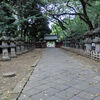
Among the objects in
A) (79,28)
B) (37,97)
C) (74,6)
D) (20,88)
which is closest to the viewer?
(37,97)

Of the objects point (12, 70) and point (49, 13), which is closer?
point (12, 70)

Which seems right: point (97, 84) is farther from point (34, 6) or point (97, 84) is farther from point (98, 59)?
point (34, 6)

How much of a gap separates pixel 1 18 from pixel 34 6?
7.05 metres

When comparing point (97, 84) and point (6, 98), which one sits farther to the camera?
point (97, 84)

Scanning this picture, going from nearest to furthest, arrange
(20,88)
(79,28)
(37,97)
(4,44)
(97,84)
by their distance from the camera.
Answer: (37,97) < (20,88) < (97,84) < (4,44) < (79,28)

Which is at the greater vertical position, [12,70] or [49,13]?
[49,13]

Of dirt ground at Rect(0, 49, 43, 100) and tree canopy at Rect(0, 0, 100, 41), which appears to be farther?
tree canopy at Rect(0, 0, 100, 41)

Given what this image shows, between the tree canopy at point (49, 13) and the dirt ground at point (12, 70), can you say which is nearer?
the dirt ground at point (12, 70)

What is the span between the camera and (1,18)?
10203mm

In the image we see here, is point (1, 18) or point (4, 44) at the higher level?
point (1, 18)

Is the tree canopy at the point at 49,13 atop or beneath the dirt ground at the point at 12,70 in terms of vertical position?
atop

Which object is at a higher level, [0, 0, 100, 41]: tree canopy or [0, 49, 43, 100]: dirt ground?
[0, 0, 100, 41]: tree canopy

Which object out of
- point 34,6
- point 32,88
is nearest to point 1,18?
point 34,6

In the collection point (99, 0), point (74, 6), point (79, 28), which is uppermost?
point (74, 6)
